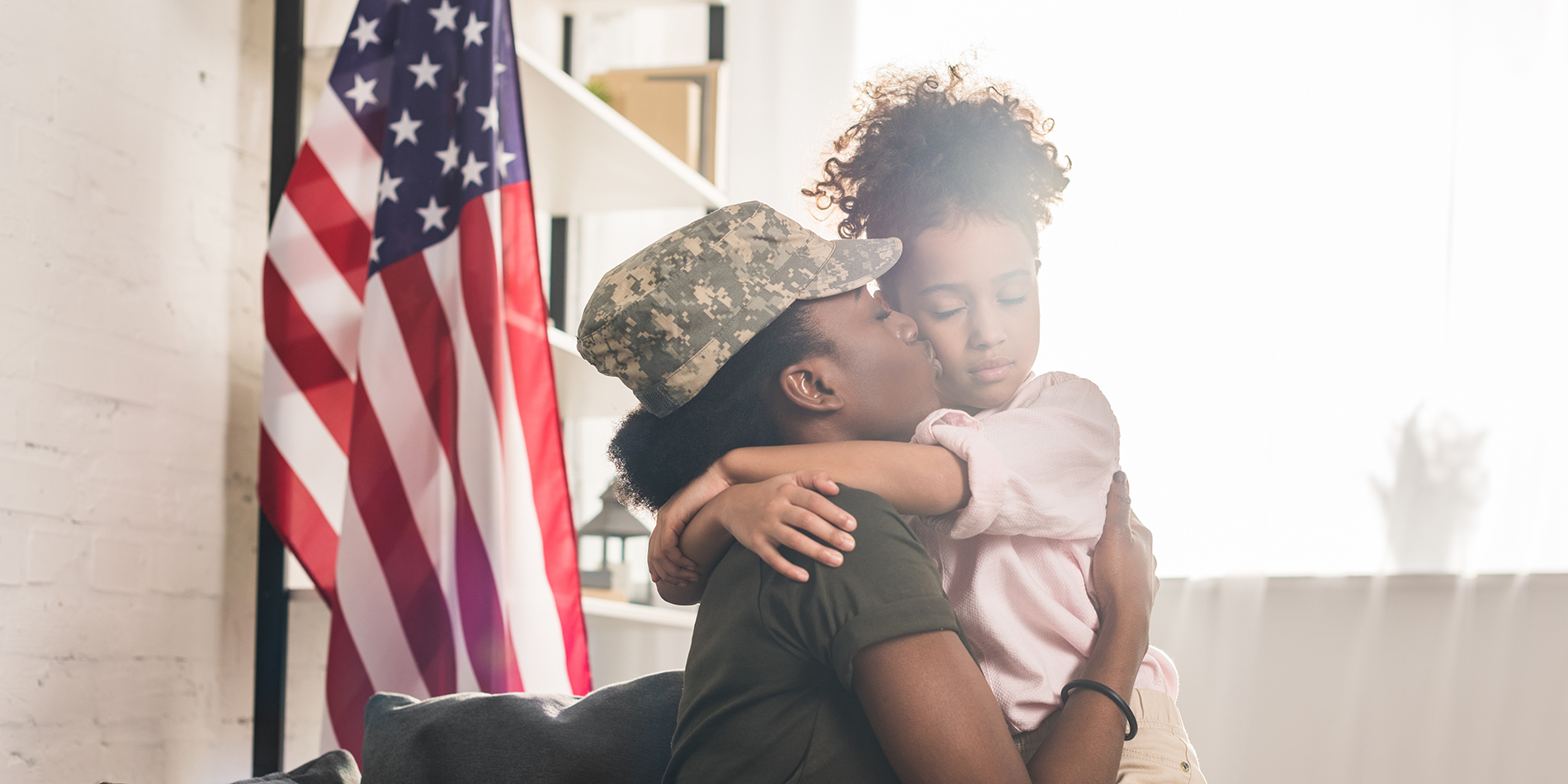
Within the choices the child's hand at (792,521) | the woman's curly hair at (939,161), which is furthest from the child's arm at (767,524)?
the woman's curly hair at (939,161)

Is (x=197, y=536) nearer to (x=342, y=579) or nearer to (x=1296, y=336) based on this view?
(x=342, y=579)

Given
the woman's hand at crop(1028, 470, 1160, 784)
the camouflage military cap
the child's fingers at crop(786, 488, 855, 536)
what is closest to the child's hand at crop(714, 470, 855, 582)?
the child's fingers at crop(786, 488, 855, 536)

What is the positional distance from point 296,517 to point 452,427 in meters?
0.38

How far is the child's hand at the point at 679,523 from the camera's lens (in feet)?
3.71

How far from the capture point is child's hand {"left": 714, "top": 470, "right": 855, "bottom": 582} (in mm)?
962

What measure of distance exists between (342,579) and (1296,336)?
89.3 inches

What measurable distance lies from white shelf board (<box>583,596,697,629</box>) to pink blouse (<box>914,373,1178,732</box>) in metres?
1.55

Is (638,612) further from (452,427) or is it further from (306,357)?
(306,357)

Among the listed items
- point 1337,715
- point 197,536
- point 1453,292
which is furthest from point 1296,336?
point 197,536

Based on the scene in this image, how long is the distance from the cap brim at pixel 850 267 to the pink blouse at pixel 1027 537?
0.16m

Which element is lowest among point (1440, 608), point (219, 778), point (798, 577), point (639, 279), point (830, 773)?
point (219, 778)

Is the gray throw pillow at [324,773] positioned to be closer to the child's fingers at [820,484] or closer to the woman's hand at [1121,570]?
the child's fingers at [820,484]

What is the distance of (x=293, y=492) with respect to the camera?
7.61ft

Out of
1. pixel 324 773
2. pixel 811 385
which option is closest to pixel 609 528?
pixel 324 773
